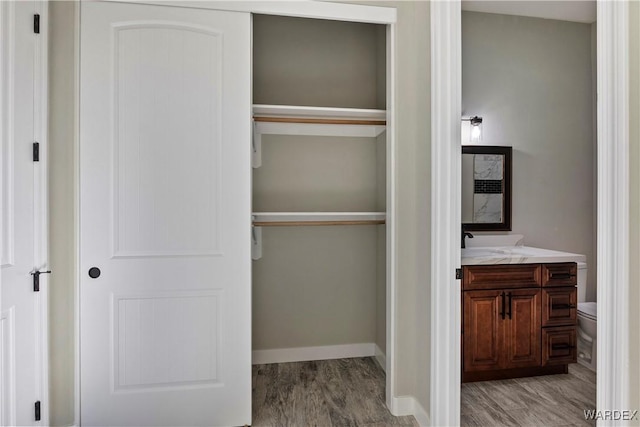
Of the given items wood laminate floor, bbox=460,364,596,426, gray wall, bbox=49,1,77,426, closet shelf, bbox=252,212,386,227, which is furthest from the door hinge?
wood laminate floor, bbox=460,364,596,426

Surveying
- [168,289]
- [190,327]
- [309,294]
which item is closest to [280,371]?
[309,294]

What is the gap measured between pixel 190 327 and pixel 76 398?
0.64m

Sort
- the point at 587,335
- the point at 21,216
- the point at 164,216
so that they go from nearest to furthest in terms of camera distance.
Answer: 1. the point at 21,216
2. the point at 164,216
3. the point at 587,335

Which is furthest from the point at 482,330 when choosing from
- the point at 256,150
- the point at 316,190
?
the point at 256,150

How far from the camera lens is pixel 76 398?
1.93m

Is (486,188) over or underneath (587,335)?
over

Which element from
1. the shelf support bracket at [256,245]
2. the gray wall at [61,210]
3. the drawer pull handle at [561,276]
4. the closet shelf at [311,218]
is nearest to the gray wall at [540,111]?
the drawer pull handle at [561,276]

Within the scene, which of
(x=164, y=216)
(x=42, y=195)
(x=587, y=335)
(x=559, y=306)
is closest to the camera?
(x=42, y=195)

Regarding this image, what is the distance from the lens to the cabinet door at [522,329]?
8.46 feet

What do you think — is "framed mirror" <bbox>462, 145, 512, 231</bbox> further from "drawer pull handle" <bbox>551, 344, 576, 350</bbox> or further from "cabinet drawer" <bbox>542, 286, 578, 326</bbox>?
"drawer pull handle" <bbox>551, 344, 576, 350</bbox>

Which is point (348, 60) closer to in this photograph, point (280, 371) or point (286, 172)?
point (286, 172)

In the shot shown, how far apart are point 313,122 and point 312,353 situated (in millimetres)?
1745

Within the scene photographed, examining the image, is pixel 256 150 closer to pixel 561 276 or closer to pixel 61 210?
pixel 61 210

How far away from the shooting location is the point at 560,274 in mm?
2641
